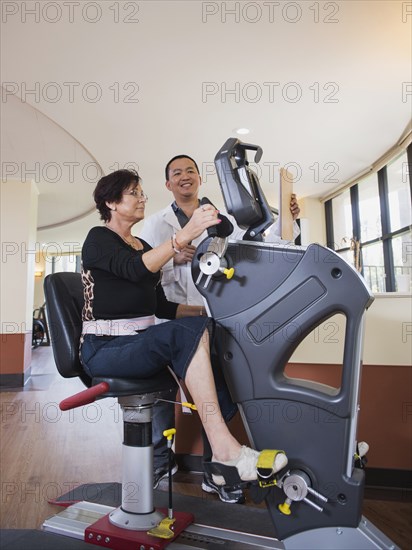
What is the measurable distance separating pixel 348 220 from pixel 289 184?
618cm

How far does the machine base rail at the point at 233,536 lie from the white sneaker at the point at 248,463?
0.25m

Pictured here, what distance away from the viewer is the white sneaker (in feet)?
4.24

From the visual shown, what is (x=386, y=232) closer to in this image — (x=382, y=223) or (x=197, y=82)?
(x=382, y=223)

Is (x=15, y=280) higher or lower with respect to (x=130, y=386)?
higher

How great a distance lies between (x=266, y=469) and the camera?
127cm

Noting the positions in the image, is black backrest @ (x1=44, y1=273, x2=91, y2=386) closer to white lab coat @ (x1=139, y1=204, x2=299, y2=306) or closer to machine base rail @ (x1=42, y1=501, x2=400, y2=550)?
machine base rail @ (x1=42, y1=501, x2=400, y2=550)

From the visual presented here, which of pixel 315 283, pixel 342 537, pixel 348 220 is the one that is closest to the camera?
pixel 342 537

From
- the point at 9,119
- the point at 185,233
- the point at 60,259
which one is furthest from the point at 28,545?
the point at 60,259

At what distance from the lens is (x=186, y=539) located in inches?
62.5

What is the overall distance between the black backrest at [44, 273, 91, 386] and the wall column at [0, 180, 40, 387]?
449 cm

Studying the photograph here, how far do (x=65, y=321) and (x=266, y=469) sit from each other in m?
0.91

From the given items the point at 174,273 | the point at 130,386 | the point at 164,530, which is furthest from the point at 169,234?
the point at 164,530

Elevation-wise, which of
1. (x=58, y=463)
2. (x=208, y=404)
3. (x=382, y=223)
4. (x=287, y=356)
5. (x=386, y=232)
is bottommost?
(x=58, y=463)

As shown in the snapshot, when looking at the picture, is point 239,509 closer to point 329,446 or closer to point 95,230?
point 329,446
